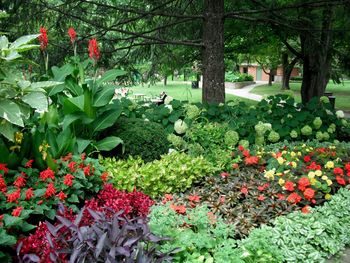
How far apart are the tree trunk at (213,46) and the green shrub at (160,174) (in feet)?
9.16

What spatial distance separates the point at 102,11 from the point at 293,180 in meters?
5.39

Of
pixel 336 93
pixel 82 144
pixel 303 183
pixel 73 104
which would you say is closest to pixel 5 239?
pixel 82 144

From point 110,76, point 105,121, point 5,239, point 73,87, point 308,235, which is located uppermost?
point 110,76

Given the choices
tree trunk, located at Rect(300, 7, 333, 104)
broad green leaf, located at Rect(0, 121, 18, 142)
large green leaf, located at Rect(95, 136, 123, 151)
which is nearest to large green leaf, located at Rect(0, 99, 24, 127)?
broad green leaf, located at Rect(0, 121, 18, 142)

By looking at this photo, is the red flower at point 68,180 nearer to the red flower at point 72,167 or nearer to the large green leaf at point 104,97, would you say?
the red flower at point 72,167

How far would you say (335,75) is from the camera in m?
14.7

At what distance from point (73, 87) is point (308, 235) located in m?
2.89

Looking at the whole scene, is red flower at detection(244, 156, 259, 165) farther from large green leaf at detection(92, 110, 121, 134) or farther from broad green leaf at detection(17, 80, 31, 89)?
broad green leaf at detection(17, 80, 31, 89)

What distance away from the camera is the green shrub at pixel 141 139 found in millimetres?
4504

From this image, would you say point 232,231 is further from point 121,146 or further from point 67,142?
point 121,146

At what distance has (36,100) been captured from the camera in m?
3.09

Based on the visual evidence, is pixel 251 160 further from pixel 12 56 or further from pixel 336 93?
pixel 336 93

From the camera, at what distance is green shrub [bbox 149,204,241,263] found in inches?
100

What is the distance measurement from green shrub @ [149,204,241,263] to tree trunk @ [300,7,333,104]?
5529 millimetres
